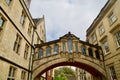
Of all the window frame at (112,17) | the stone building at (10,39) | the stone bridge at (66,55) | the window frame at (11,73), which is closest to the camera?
the stone building at (10,39)

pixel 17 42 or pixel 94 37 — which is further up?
pixel 94 37

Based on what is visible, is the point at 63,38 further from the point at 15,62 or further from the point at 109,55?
the point at 15,62

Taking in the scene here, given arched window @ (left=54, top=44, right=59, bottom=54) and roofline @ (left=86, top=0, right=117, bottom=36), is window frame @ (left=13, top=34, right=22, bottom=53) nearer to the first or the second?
arched window @ (left=54, top=44, right=59, bottom=54)

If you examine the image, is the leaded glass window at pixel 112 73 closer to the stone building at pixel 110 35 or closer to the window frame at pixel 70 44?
the stone building at pixel 110 35

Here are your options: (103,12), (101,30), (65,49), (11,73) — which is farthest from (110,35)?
(11,73)

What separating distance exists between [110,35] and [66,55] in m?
6.26

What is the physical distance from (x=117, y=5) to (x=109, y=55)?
6194 millimetres

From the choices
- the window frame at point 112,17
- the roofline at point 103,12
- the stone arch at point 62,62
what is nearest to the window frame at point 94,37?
the roofline at point 103,12

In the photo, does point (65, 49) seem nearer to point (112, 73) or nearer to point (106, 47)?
point (106, 47)

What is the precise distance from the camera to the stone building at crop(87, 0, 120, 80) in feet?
42.4

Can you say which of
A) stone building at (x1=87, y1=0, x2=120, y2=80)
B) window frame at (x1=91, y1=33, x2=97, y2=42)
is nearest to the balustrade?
stone building at (x1=87, y1=0, x2=120, y2=80)

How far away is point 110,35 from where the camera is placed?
47.0 ft

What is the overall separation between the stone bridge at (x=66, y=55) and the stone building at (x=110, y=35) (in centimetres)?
105

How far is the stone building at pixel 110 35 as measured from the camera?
12.9 m
